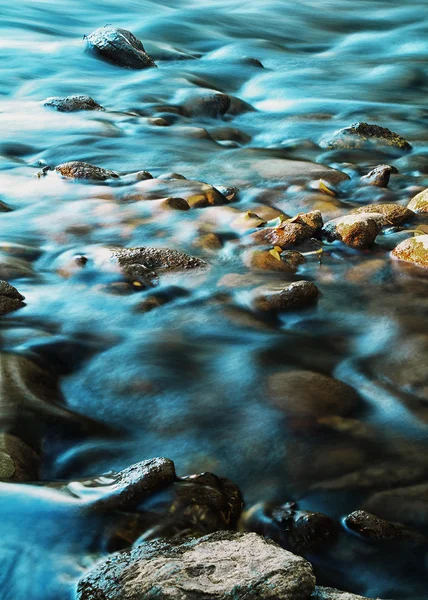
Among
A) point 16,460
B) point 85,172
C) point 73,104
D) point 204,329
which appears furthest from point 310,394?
point 73,104

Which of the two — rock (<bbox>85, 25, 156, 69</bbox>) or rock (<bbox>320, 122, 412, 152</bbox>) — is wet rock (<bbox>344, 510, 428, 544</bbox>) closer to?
rock (<bbox>320, 122, 412, 152</bbox>)

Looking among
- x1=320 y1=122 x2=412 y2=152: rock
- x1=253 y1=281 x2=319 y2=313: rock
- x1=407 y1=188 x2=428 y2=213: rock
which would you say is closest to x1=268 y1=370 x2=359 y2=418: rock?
x1=253 y1=281 x2=319 y2=313: rock

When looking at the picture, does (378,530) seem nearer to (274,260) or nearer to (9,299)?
(9,299)

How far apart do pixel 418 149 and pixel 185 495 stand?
21.2 feet

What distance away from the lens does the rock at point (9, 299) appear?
4.43 metres

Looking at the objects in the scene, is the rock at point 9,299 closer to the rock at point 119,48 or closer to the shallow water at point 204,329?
the shallow water at point 204,329

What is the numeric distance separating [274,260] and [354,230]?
66 cm

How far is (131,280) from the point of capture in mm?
4910

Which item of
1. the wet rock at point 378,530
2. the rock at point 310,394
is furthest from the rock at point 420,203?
the wet rock at point 378,530

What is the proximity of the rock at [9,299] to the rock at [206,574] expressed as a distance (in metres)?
2.33

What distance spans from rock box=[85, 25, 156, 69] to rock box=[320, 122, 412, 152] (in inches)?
184

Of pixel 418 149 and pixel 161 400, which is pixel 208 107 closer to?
pixel 418 149

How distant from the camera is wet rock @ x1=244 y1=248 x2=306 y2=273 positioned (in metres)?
5.22

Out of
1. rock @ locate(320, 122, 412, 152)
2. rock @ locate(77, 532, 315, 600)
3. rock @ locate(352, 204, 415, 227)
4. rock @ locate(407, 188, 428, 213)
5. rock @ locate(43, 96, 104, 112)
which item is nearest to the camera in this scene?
rock @ locate(77, 532, 315, 600)
